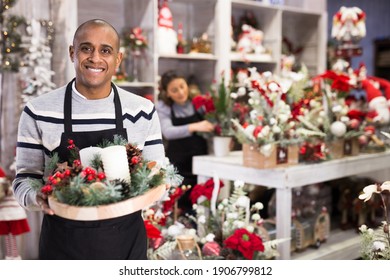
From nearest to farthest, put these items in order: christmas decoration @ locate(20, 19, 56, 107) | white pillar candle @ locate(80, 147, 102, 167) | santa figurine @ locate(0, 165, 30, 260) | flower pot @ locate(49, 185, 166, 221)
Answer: flower pot @ locate(49, 185, 166, 221) < white pillar candle @ locate(80, 147, 102, 167) < santa figurine @ locate(0, 165, 30, 260) < christmas decoration @ locate(20, 19, 56, 107)

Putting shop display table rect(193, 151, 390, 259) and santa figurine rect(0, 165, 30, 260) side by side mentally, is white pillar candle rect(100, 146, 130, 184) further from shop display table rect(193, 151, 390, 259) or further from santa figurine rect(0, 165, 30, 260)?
shop display table rect(193, 151, 390, 259)

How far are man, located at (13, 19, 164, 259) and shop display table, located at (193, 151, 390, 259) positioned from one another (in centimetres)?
116

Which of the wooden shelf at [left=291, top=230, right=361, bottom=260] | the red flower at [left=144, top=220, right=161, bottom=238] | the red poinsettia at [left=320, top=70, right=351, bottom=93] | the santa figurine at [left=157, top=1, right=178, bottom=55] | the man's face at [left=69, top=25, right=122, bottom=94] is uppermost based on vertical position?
the santa figurine at [left=157, top=1, right=178, bottom=55]

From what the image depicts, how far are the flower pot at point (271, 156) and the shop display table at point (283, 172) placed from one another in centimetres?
3

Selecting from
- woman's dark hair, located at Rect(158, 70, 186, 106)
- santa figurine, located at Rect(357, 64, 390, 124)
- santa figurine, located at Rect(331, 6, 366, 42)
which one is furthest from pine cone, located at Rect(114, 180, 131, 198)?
santa figurine, located at Rect(331, 6, 366, 42)

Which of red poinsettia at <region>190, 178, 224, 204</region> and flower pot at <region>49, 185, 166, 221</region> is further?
red poinsettia at <region>190, 178, 224, 204</region>

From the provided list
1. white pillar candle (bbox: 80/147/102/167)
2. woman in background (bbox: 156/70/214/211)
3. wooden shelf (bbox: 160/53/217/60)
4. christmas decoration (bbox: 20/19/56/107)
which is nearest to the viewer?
white pillar candle (bbox: 80/147/102/167)

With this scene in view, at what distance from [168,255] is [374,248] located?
819mm

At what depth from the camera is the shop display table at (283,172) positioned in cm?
256

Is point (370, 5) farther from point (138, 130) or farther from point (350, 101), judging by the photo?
point (138, 130)

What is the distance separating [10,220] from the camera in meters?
2.34

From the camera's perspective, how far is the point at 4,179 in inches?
90.7

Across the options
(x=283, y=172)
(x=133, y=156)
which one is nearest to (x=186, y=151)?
(x=283, y=172)

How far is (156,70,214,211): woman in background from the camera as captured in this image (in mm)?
2713
